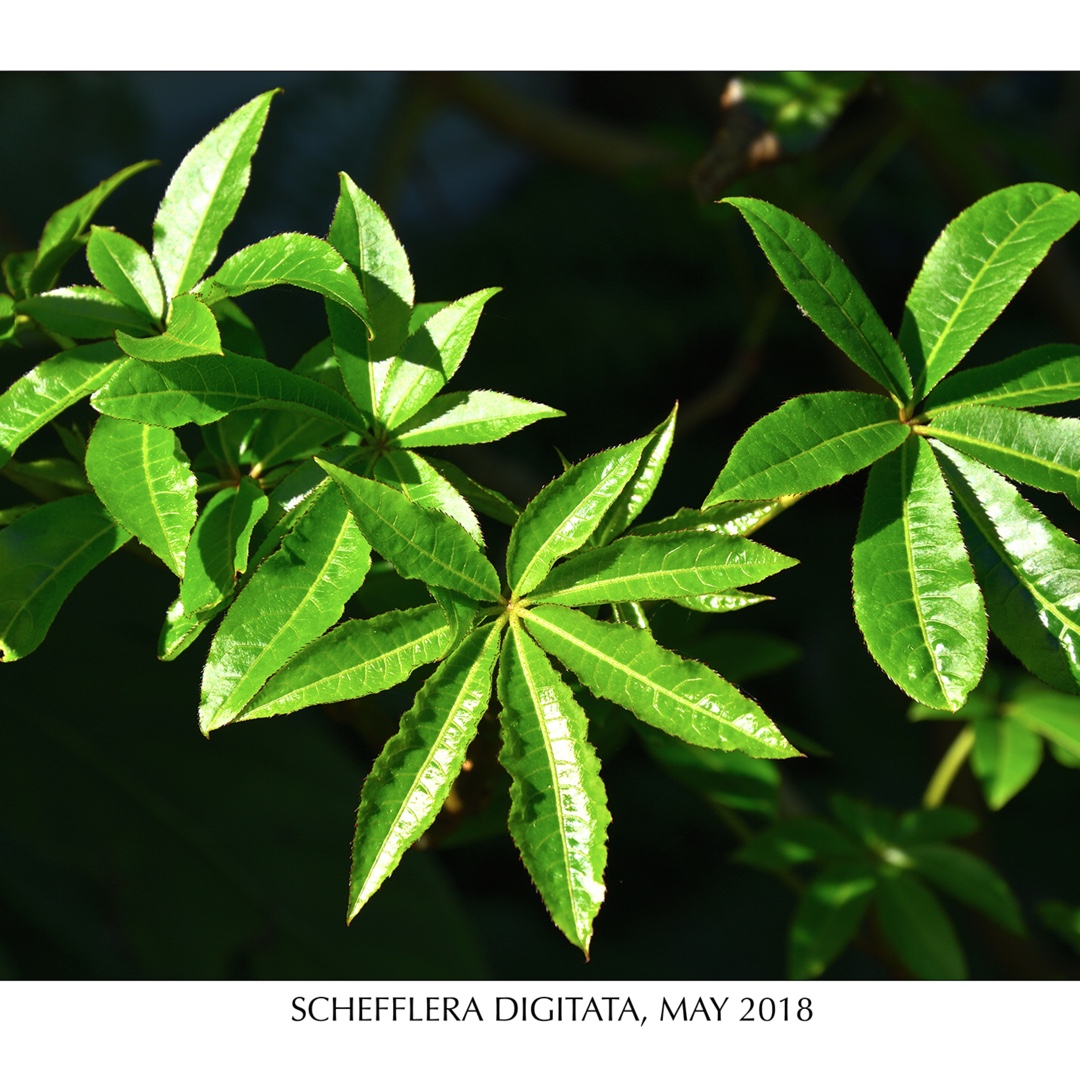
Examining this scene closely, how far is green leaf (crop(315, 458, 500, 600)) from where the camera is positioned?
573mm

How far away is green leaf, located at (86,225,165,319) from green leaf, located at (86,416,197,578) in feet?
0.33

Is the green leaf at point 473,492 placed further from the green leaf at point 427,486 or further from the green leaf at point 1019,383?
the green leaf at point 1019,383

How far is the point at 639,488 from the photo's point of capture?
0.66 meters

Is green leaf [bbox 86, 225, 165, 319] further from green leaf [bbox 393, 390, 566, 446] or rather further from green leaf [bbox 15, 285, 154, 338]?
green leaf [bbox 393, 390, 566, 446]

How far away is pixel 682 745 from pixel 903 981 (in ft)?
1.16

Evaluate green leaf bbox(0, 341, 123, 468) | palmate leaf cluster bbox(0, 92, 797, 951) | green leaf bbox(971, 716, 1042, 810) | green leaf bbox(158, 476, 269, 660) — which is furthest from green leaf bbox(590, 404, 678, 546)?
green leaf bbox(971, 716, 1042, 810)

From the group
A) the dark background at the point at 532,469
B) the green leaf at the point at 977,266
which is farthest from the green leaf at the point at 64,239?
the green leaf at the point at 977,266

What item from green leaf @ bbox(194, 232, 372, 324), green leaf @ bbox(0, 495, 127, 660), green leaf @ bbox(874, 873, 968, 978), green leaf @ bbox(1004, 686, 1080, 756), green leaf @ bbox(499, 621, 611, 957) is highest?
green leaf @ bbox(194, 232, 372, 324)

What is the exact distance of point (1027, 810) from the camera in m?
2.19

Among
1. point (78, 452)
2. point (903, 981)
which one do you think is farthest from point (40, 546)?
point (903, 981)

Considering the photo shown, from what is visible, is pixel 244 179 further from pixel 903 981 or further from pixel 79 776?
pixel 903 981

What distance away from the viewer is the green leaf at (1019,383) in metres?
0.65

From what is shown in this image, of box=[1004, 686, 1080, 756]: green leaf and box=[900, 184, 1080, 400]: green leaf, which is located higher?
box=[900, 184, 1080, 400]: green leaf

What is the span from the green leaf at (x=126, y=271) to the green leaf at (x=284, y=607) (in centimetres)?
20
